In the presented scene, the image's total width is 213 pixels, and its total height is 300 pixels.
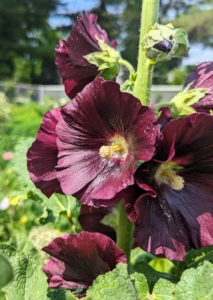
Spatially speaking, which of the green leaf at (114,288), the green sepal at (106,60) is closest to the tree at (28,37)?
the green sepal at (106,60)

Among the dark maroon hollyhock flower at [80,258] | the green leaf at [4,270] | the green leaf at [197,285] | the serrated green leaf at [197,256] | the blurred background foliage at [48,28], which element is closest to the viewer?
the green leaf at [4,270]

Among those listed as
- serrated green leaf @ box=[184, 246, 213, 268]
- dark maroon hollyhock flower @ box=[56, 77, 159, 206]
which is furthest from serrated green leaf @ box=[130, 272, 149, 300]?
serrated green leaf @ box=[184, 246, 213, 268]

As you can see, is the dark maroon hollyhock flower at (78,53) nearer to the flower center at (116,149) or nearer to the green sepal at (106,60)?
the green sepal at (106,60)

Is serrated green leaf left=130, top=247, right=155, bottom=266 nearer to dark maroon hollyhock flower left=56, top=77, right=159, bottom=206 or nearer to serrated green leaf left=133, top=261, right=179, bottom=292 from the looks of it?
serrated green leaf left=133, top=261, right=179, bottom=292

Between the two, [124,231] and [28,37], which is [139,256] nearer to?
[124,231]

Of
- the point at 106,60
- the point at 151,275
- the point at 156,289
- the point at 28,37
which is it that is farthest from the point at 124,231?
the point at 28,37
